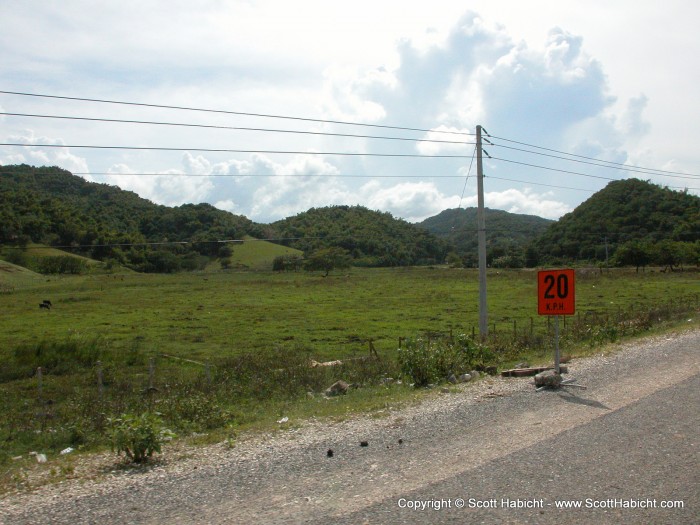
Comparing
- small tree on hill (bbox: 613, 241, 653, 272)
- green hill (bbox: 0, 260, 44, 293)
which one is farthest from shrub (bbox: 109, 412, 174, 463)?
small tree on hill (bbox: 613, 241, 653, 272)

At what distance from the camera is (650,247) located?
83.1 meters

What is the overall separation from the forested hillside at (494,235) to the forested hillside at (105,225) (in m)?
24.4

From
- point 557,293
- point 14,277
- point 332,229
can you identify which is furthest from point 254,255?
point 557,293

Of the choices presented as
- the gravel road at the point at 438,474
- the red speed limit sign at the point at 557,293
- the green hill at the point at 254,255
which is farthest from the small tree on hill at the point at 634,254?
the gravel road at the point at 438,474

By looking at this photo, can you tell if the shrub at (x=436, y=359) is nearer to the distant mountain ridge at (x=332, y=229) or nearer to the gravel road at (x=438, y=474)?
the gravel road at (x=438, y=474)

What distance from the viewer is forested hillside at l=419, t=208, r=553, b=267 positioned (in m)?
85.4

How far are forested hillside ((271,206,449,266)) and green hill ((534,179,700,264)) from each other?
63.5 feet

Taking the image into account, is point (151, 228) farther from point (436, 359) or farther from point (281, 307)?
point (436, 359)

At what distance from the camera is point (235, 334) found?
107ft

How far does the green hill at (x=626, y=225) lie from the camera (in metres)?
88.9

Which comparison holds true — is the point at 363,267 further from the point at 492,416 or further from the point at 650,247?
the point at 492,416

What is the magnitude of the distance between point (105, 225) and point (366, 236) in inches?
1400

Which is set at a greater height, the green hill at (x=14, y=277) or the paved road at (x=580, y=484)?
the green hill at (x=14, y=277)

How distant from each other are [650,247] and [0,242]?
252 feet
